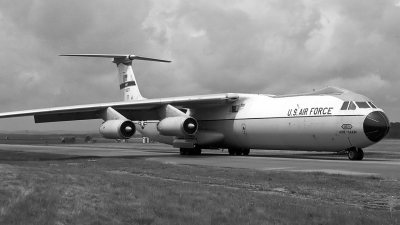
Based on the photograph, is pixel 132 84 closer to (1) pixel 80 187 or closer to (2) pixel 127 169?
(2) pixel 127 169

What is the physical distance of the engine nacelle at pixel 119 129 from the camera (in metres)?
27.7

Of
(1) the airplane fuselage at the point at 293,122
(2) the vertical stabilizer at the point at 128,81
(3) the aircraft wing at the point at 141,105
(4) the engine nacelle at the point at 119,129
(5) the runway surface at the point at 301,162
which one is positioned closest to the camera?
(5) the runway surface at the point at 301,162

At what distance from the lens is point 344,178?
560 inches

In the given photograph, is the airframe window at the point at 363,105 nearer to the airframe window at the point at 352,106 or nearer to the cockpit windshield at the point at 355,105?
the cockpit windshield at the point at 355,105

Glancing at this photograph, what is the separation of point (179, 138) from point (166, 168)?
1273 centimetres

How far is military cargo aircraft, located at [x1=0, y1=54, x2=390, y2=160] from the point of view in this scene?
23.3 metres

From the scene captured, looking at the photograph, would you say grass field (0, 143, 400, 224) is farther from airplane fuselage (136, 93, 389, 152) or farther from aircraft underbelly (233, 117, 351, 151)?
aircraft underbelly (233, 117, 351, 151)

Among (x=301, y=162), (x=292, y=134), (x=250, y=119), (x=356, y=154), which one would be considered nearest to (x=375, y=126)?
(x=356, y=154)

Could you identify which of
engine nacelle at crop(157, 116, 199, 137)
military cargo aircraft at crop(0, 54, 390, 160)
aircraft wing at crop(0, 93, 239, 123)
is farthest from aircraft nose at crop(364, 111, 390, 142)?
engine nacelle at crop(157, 116, 199, 137)

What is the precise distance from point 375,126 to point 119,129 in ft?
48.1

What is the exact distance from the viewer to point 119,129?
27609 mm

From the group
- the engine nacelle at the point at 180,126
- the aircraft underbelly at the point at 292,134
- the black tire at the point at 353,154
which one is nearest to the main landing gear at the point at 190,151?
the engine nacelle at the point at 180,126

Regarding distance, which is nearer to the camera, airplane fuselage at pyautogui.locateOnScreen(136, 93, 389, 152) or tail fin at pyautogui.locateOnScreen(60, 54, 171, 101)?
airplane fuselage at pyautogui.locateOnScreen(136, 93, 389, 152)

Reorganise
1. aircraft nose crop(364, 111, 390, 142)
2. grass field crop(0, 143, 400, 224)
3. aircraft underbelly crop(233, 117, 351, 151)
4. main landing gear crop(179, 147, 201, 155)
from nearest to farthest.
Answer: grass field crop(0, 143, 400, 224)
aircraft nose crop(364, 111, 390, 142)
aircraft underbelly crop(233, 117, 351, 151)
main landing gear crop(179, 147, 201, 155)
